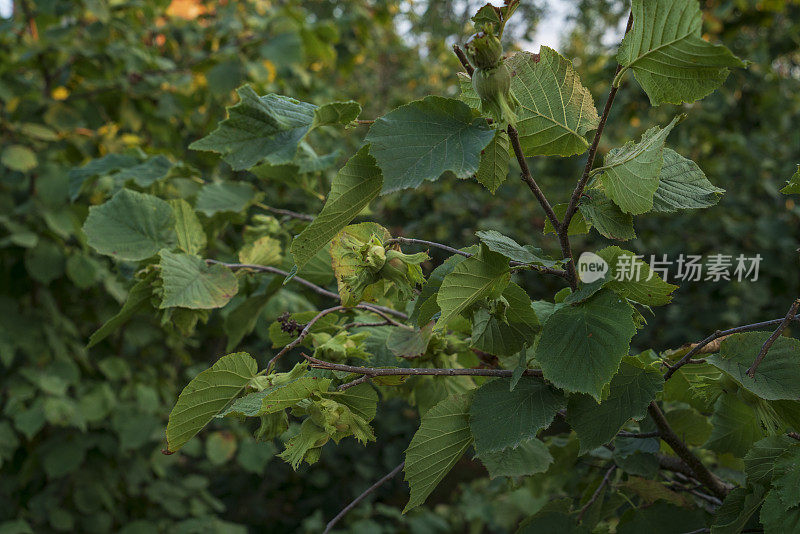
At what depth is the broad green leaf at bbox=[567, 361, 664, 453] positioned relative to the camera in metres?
0.51

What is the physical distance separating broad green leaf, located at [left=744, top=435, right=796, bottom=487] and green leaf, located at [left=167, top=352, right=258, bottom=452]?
429 mm

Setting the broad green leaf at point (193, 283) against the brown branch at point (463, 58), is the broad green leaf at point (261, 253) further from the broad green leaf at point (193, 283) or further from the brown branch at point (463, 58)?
the brown branch at point (463, 58)

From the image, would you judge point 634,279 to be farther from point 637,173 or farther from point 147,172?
point 147,172

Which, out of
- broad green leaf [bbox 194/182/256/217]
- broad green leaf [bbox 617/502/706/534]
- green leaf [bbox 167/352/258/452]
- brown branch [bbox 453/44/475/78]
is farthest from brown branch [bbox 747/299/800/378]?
broad green leaf [bbox 194/182/256/217]

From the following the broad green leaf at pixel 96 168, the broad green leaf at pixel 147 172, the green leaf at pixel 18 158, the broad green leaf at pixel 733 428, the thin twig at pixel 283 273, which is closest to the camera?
the broad green leaf at pixel 733 428

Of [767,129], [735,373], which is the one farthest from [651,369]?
[767,129]

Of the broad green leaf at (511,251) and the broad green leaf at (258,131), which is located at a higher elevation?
the broad green leaf at (258,131)

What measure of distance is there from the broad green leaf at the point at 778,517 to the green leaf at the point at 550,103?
1.03 ft

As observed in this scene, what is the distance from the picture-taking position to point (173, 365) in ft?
7.91

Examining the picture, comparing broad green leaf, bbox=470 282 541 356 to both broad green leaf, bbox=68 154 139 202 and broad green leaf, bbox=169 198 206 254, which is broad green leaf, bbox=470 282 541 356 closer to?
broad green leaf, bbox=169 198 206 254

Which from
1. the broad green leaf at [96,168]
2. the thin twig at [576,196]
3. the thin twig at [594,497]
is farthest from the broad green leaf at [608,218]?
the broad green leaf at [96,168]

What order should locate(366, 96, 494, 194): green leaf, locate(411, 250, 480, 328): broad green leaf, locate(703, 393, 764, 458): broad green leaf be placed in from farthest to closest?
locate(703, 393, 764, 458): broad green leaf, locate(411, 250, 480, 328): broad green leaf, locate(366, 96, 494, 194): green leaf

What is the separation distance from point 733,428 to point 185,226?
68cm

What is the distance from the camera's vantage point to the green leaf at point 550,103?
0.50 m
